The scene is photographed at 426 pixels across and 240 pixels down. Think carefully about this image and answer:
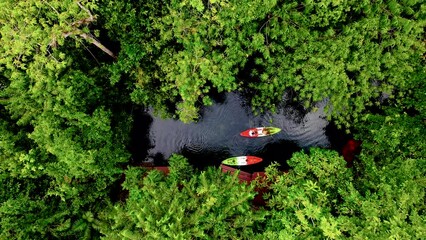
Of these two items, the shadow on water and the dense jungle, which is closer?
the dense jungle

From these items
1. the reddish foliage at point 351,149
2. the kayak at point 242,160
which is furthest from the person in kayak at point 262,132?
the reddish foliage at point 351,149

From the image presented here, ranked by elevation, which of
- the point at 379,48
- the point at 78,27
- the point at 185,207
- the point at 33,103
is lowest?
the point at 185,207

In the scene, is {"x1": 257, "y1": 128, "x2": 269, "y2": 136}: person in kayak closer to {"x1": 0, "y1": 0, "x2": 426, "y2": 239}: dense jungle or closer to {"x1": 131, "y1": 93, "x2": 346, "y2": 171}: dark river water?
{"x1": 131, "y1": 93, "x2": 346, "y2": 171}: dark river water

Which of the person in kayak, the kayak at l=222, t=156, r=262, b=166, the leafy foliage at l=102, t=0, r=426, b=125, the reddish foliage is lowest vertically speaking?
the kayak at l=222, t=156, r=262, b=166

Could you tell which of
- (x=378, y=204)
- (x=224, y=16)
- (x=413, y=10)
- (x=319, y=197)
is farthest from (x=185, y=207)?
(x=413, y=10)

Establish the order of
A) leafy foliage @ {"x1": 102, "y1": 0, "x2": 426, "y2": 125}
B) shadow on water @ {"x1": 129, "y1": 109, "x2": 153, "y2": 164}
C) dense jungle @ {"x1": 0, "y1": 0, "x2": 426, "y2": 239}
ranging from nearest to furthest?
1. dense jungle @ {"x1": 0, "y1": 0, "x2": 426, "y2": 239}
2. leafy foliage @ {"x1": 102, "y1": 0, "x2": 426, "y2": 125}
3. shadow on water @ {"x1": 129, "y1": 109, "x2": 153, "y2": 164}

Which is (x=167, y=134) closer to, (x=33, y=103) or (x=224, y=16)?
(x=33, y=103)

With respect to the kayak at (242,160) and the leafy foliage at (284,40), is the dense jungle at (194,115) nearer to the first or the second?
the leafy foliage at (284,40)

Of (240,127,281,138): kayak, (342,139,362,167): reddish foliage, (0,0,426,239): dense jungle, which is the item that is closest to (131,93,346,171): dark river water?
(240,127,281,138): kayak

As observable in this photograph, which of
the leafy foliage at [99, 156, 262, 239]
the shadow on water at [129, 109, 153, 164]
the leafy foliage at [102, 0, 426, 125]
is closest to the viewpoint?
the leafy foliage at [99, 156, 262, 239]
